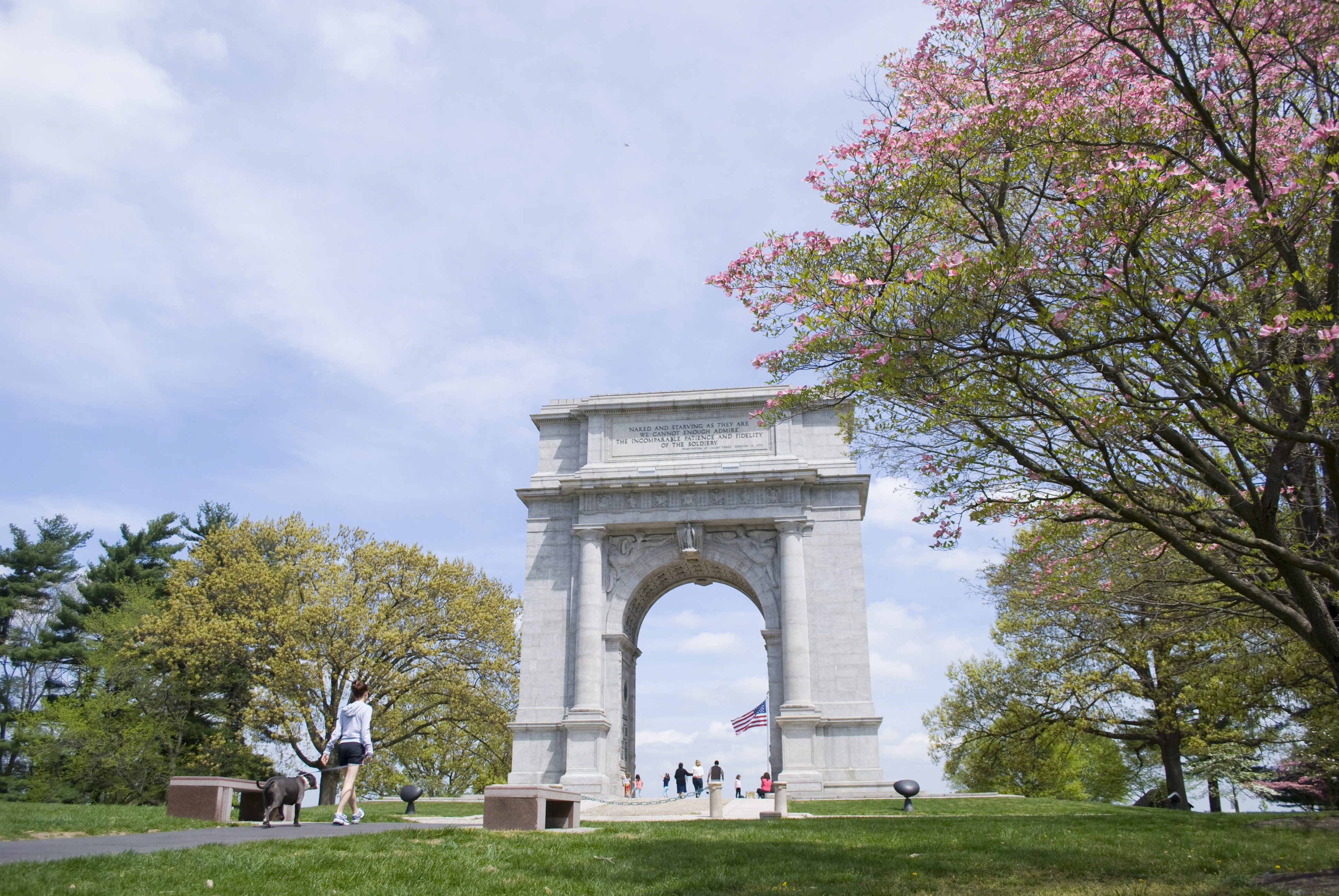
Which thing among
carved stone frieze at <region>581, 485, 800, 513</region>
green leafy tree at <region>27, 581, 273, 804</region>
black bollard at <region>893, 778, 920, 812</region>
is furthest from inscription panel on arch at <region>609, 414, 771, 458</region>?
green leafy tree at <region>27, 581, 273, 804</region>

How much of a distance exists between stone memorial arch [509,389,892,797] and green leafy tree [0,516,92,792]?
28.2 m

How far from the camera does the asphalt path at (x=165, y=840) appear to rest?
885cm

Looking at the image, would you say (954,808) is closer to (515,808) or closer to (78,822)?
(515,808)

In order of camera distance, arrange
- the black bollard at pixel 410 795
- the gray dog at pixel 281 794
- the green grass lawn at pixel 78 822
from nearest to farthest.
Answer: the green grass lawn at pixel 78 822 < the gray dog at pixel 281 794 < the black bollard at pixel 410 795

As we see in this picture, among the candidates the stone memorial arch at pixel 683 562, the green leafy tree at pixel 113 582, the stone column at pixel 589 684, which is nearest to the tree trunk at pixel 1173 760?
the stone memorial arch at pixel 683 562

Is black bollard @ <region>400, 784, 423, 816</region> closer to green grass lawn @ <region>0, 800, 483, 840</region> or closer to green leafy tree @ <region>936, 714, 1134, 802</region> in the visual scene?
green grass lawn @ <region>0, 800, 483, 840</region>

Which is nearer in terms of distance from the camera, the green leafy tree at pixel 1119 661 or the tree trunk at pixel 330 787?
the green leafy tree at pixel 1119 661

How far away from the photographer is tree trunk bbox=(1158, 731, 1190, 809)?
33.2m

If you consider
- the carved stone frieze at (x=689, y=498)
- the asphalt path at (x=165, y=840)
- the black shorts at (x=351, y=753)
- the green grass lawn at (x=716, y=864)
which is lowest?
the green grass lawn at (x=716, y=864)

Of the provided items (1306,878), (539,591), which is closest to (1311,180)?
(1306,878)

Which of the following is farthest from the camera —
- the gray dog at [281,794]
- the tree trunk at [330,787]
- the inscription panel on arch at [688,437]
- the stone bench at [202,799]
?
the inscription panel on arch at [688,437]

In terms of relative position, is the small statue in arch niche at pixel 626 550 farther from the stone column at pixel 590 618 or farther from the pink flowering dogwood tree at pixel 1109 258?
the pink flowering dogwood tree at pixel 1109 258

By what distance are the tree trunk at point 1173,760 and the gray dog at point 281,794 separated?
29.4m

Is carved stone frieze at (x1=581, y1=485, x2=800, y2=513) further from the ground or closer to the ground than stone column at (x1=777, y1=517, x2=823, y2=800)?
further from the ground
